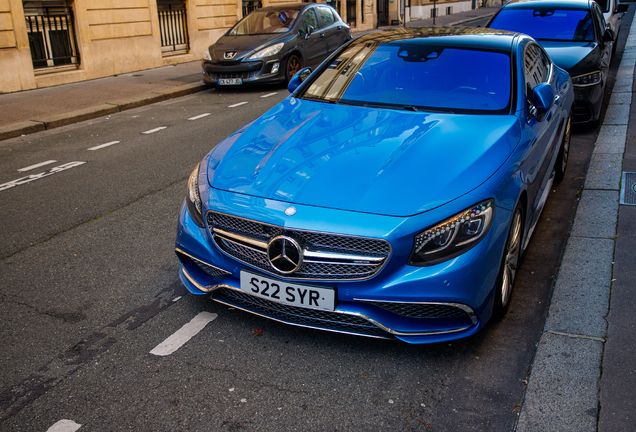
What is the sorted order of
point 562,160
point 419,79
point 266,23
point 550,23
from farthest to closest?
point 266,23 → point 550,23 → point 562,160 → point 419,79

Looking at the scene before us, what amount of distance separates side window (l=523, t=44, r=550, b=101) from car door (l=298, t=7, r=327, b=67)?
843cm

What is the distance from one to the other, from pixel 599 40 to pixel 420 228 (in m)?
6.69

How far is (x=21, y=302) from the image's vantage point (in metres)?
3.90

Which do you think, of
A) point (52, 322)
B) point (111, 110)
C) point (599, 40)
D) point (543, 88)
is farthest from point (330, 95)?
point (111, 110)

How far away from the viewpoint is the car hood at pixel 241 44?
492 inches

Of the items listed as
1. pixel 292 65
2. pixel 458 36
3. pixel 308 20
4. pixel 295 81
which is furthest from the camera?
pixel 308 20

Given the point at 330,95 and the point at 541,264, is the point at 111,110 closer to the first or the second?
the point at 330,95

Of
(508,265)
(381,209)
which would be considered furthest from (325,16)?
(381,209)

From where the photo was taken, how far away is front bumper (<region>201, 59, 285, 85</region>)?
12367 mm

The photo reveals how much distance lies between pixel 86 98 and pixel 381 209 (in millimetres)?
10479

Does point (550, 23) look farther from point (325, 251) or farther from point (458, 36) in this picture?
point (325, 251)

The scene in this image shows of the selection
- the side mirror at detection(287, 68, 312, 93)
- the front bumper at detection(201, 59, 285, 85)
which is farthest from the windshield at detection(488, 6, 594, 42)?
the front bumper at detection(201, 59, 285, 85)

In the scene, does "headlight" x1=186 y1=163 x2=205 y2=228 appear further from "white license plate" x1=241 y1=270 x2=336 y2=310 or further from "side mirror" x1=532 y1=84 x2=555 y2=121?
"side mirror" x1=532 y1=84 x2=555 y2=121

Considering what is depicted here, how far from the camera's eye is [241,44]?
41.9ft
